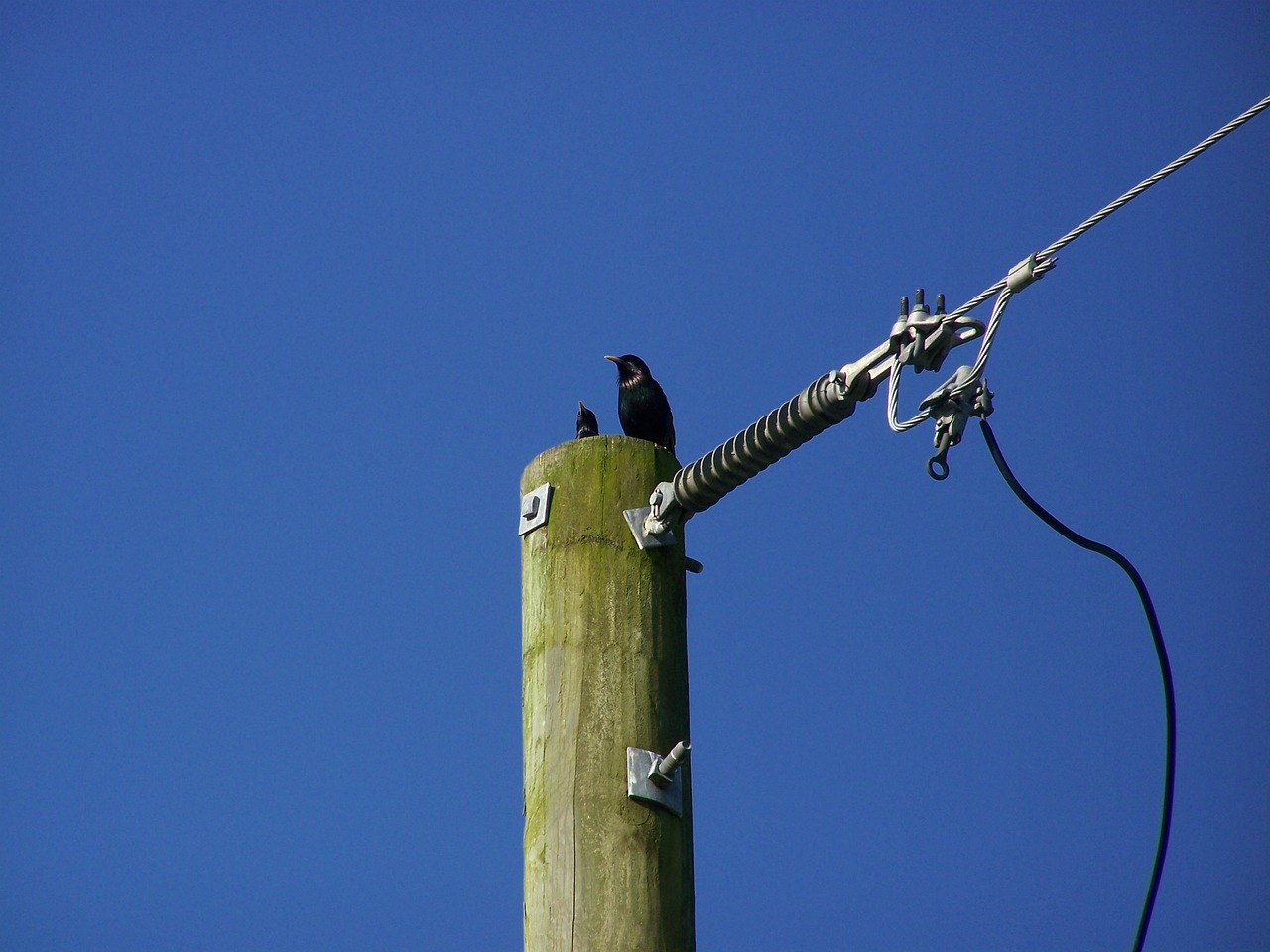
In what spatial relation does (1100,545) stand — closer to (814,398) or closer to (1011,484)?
(1011,484)

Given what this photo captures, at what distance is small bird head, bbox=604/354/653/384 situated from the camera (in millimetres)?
9148

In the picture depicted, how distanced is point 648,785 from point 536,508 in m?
0.77

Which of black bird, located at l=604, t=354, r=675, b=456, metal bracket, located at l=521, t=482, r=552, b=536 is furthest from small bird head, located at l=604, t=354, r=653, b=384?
metal bracket, located at l=521, t=482, r=552, b=536

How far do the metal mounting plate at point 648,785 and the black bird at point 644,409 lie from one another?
4.59 m

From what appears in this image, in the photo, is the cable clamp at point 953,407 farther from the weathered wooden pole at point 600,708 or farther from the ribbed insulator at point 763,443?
the weathered wooden pole at point 600,708

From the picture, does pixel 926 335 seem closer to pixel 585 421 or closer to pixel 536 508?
pixel 536 508

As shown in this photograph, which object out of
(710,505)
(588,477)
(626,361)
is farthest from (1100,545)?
(626,361)

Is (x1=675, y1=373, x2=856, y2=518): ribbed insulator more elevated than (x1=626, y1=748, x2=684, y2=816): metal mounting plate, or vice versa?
(x1=675, y1=373, x2=856, y2=518): ribbed insulator

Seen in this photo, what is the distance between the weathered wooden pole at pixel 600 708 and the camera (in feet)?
14.0

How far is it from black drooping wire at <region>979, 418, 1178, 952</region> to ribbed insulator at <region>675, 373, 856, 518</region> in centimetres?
36

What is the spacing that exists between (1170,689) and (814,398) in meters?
1.00

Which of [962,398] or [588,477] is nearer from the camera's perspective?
[962,398]

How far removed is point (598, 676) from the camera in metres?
4.40

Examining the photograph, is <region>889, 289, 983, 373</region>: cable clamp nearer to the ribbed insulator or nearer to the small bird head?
the ribbed insulator
